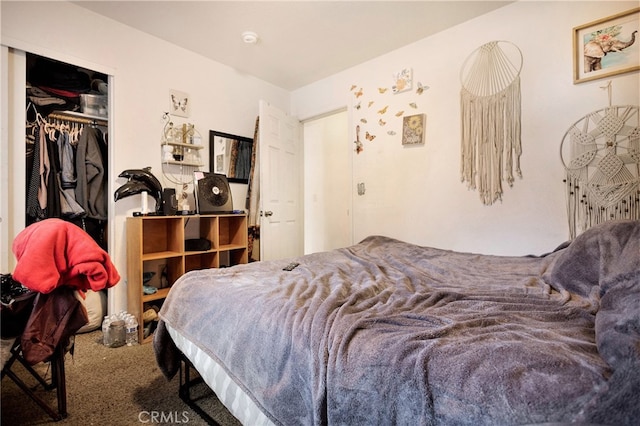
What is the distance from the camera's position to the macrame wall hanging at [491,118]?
85.1 inches

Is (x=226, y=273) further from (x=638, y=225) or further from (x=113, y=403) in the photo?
(x=638, y=225)

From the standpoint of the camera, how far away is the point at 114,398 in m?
1.45

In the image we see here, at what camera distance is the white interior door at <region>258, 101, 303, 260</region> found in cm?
305

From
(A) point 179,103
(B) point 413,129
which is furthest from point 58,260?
(B) point 413,129

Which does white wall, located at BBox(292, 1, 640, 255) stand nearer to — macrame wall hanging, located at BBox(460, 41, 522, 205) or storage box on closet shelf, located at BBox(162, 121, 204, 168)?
macrame wall hanging, located at BBox(460, 41, 522, 205)

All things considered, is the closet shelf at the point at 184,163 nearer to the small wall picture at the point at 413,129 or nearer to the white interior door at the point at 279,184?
the white interior door at the point at 279,184

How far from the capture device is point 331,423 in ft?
2.28

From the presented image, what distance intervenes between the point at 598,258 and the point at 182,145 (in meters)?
3.04

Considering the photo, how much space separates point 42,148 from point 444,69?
340 cm

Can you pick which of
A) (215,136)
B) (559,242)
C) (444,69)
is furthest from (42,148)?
(559,242)

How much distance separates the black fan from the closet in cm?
77

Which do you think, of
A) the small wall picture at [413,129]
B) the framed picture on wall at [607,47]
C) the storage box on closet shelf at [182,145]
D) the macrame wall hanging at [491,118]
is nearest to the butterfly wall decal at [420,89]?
the small wall picture at [413,129]

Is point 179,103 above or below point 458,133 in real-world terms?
above

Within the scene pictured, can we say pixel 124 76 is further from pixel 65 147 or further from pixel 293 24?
pixel 293 24
